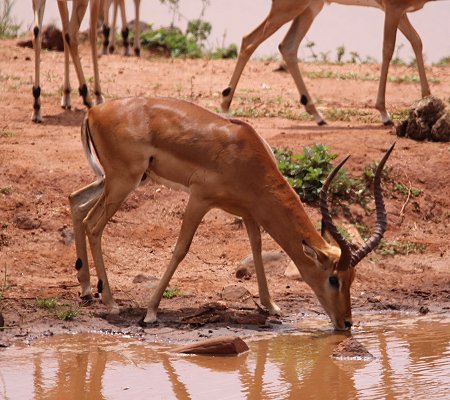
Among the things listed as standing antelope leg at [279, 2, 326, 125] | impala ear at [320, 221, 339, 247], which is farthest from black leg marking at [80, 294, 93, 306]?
standing antelope leg at [279, 2, 326, 125]

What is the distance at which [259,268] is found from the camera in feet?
29.6

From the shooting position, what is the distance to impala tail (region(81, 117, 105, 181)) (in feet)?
30.1

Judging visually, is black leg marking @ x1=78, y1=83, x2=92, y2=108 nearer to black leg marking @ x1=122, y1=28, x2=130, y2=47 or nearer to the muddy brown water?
black leg marking @ x1=122, y1=28, x2=130, y2=47

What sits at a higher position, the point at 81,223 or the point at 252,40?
the point at 252,40

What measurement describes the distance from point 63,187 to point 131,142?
97.2 inches

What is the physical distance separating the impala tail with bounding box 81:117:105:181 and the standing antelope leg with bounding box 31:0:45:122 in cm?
415

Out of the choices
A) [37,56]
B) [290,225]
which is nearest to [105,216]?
[290,225]

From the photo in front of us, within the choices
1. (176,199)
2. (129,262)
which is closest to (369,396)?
(129,262)

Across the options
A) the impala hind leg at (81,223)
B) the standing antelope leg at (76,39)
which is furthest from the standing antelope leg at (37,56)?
the impala hind leg at (81,223)

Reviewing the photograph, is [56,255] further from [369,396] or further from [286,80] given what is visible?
[286,80]

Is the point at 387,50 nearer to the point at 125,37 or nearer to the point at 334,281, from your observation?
the point at 125,37

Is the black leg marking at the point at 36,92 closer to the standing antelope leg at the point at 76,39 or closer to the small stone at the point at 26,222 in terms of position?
the standing antelope leg at the point at 76,39

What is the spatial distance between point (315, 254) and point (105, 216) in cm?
166

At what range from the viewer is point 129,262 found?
1023 cm
